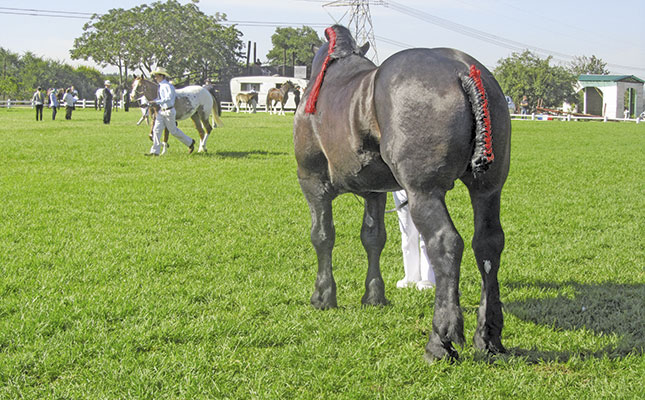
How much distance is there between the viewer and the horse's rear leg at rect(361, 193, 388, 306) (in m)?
4.95

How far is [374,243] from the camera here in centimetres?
498

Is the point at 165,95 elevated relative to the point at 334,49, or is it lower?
elevated

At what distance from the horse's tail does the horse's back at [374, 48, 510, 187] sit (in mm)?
52

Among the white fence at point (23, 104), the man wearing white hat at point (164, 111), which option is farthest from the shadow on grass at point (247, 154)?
the white fence at point (23, 104)

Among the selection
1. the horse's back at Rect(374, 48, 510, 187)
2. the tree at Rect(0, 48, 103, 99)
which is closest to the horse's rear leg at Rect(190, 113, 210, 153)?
the horse's back at Rect(374, 48, 510, 187)

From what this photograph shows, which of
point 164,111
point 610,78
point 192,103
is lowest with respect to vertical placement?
point 164,111

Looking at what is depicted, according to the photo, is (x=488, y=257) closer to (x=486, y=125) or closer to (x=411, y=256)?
(x=486, y=125)

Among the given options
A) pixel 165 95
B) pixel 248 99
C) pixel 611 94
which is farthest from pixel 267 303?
pixel 611 94

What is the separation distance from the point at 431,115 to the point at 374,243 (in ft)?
5.79

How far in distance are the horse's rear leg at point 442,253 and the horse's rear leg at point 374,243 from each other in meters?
1.38

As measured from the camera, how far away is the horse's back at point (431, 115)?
3.41 meters

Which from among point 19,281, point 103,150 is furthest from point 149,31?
point 19,281

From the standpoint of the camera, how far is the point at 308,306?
195 inches

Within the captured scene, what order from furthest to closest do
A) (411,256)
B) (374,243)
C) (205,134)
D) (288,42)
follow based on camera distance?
1. (288,42)
2. (205,134)
3. (411,256)
4. (374,243)
